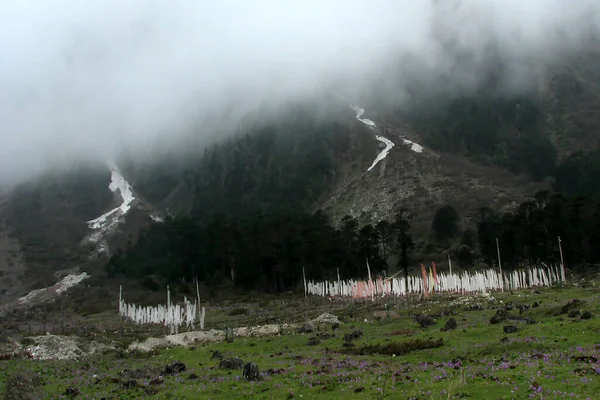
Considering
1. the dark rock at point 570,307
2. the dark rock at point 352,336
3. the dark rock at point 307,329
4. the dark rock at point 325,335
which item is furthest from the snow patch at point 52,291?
the dark rock at point 570,307

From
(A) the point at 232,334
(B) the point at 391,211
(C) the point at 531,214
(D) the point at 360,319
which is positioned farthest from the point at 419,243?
(A) the point at 232,334

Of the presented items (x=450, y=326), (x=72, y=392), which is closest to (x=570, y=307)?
(x=450, y=326)

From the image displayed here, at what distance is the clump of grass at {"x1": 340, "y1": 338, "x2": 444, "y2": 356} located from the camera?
34.9 m

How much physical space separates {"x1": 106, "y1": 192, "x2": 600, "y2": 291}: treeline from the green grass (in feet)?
212

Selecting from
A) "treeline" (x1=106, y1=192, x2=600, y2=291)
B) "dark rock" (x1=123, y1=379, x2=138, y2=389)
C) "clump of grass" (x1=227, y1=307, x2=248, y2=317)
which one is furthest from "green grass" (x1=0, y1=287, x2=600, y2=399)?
"treeline" (x1=106, y1=192, x2=600, y2=291)

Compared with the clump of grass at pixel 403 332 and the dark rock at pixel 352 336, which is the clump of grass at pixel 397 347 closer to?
the dark rock at pixel 352 336

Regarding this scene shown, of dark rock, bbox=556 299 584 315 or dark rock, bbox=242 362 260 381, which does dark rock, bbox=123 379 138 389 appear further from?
dark rock, bbox=556 299 584 315

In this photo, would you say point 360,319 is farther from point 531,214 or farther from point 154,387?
point 531,214

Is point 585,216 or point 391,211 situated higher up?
point 391,211

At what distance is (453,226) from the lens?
155 m

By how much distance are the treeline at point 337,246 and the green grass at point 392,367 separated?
2539 inches

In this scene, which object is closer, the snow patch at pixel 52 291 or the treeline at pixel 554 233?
the treeline at pixel 554 233

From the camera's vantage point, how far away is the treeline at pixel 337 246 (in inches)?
4230

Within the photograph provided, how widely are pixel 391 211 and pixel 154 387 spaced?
6257 inches
